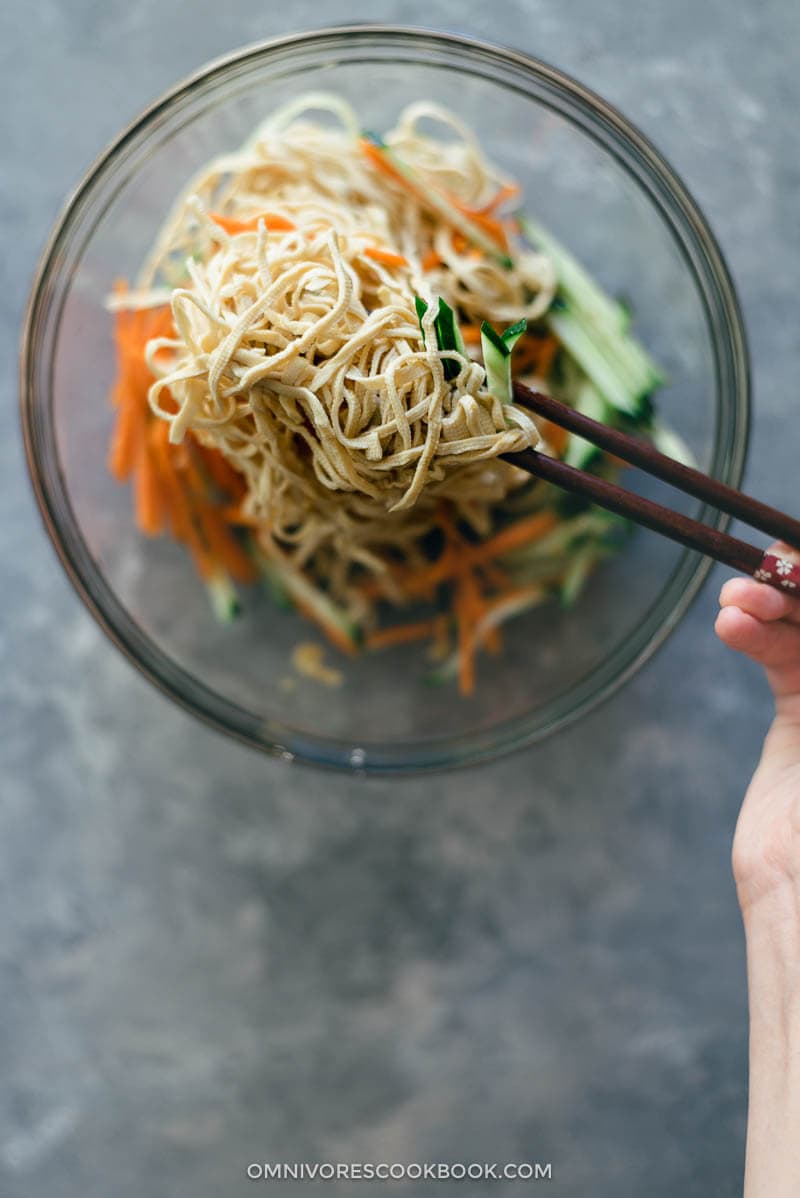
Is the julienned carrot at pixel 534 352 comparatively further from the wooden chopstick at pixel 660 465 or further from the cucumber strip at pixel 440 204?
the wooden chopstick at pixel 660 465

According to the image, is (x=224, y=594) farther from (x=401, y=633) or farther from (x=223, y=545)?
(x=401, y=633)

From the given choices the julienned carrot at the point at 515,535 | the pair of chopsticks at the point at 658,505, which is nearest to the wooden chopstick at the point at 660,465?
the pair of chopsticks at the point at 658,505

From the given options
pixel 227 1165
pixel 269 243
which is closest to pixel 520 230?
pixel 269 243

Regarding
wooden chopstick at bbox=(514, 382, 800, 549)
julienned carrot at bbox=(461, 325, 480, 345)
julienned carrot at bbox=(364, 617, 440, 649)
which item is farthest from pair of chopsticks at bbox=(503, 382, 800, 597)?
julienned carrot at bbox=(364, 617, 440, 649)

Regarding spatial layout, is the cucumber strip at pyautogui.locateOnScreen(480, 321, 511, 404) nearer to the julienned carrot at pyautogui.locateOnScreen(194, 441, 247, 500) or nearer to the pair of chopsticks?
the pair of chopsticks

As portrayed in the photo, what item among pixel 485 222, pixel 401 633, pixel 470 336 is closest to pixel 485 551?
pixel 401 633

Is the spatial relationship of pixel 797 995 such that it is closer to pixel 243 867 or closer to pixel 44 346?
pixel 243 867
